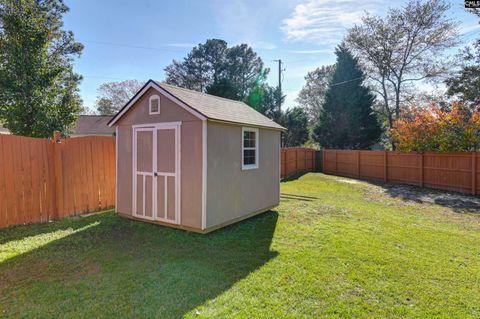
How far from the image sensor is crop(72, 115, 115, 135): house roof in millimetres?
21266

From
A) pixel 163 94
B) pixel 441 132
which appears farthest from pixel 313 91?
pixel 163 94

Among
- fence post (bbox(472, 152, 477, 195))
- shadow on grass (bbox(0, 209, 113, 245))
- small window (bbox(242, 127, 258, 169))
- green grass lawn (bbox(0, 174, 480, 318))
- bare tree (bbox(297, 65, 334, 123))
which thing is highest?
bare tree (bbox(297, 65, 334, 123))

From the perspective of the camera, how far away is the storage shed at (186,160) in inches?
209

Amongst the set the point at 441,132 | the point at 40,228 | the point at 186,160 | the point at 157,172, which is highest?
the point at 441,132

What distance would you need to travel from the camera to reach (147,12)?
1052cm

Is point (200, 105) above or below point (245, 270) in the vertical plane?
above

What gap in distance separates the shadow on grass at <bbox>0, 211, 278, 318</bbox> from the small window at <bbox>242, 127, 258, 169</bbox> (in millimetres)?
1570

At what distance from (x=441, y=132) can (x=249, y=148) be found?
414 inches

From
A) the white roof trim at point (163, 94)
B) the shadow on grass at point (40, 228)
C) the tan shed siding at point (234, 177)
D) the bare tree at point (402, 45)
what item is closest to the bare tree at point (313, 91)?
the bare tree at point (402, 45)

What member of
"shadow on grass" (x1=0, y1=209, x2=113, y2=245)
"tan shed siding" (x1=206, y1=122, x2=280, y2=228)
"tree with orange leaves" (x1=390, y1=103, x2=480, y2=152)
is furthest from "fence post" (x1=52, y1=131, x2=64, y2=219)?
"tree with orange leaves" (x1=390, y1=103, x2=480, y2=152)

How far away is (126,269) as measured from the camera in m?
3.78

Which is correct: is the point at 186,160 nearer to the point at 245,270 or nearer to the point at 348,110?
the point at 245,270

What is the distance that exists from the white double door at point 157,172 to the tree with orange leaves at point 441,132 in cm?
1201

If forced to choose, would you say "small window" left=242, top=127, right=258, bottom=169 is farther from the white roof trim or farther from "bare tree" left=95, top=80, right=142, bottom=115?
"bare tree" left=95, top=80, right=142, bottom=115
